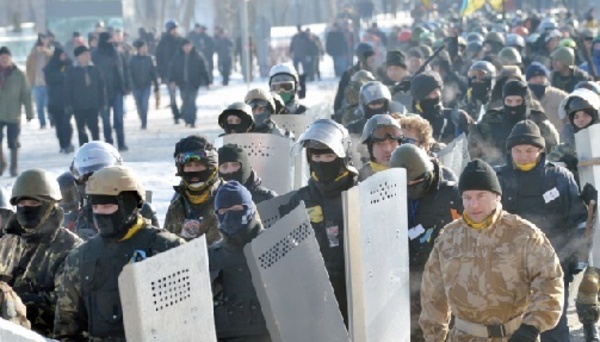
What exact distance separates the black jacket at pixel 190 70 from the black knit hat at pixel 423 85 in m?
14.0

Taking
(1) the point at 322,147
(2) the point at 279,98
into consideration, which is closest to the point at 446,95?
(2) the point at 279,98

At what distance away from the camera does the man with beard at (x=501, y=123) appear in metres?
13.1

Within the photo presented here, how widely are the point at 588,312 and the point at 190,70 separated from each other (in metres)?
18.5

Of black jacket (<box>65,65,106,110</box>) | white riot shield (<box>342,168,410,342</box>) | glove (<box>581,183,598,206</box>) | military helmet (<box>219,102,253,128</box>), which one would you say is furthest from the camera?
black jacket (<box>65,65,106,110</box>)

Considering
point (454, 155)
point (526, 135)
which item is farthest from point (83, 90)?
point (526, 135)

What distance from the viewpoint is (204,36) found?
4444cm

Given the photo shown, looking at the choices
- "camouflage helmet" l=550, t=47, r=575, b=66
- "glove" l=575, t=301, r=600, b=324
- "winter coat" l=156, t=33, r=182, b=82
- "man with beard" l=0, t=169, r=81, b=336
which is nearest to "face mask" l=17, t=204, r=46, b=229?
"man with beard" l=0, t=169, r=81, b=336

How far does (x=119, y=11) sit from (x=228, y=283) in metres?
35.2

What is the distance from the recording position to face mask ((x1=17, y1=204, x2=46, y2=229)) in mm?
7834

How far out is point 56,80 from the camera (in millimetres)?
24969

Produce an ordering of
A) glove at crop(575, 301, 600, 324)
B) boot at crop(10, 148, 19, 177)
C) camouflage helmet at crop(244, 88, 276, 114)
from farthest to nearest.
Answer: boot at crop(10, 148, 19, 177) < camouflage helmet at crop(244, 88, 276, 114) < glove at crop(575, 301, 600, 324)

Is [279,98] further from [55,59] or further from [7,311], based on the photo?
[55,59]

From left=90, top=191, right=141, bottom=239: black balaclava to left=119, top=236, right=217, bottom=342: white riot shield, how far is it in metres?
0.64

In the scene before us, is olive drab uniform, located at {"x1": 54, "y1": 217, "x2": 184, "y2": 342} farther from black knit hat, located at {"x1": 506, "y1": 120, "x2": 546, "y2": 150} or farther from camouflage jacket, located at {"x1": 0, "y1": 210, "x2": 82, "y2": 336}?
black knit hat, located at {"x1": 506, "y1": 120, "x2": 546, "y2": 150}
